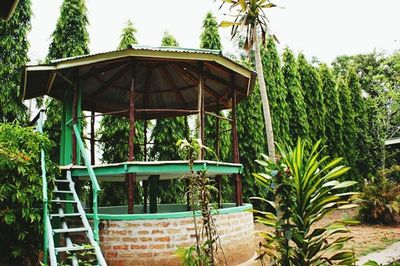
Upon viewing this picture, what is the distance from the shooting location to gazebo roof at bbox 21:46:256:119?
7137mm

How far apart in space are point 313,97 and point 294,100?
1.85 m

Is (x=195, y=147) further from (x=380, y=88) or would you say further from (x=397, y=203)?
(x=380, y=88)

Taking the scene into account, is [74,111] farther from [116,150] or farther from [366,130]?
[366,130]

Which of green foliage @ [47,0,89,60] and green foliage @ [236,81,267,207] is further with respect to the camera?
green foliage @ [236,81,267,207]

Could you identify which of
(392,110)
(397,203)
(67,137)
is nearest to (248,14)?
(67,137)

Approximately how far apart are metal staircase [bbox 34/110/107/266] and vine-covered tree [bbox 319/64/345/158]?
601 inches

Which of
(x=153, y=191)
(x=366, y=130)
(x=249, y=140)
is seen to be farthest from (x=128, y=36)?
(x=366, y=130)

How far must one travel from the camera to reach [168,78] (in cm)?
1048

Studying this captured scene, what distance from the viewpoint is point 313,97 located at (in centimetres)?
1883

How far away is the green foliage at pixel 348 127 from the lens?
19906 mm

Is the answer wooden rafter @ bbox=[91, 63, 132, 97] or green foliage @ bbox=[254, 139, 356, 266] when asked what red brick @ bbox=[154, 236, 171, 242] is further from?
wooden rafter @ bbox=[91, 63, 132, 97]

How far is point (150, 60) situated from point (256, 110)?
9057 millimetres

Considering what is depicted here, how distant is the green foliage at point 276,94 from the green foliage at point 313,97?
208cm

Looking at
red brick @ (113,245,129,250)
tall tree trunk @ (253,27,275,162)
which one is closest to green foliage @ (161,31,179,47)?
tall tree trunk @ (253,27,275,162)
